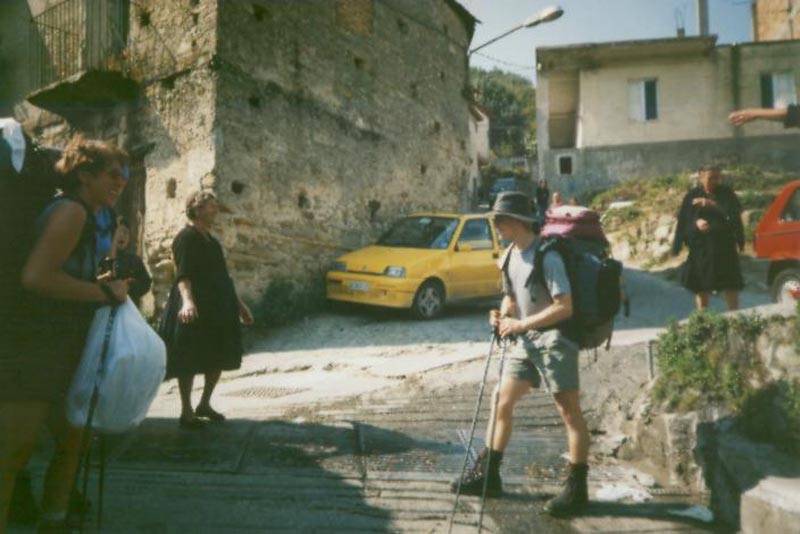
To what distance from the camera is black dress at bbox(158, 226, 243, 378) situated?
498cm

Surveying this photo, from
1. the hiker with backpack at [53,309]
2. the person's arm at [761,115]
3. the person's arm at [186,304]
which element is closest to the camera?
the hiker with backpack at [53,309]

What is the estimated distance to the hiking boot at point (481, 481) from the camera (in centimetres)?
388

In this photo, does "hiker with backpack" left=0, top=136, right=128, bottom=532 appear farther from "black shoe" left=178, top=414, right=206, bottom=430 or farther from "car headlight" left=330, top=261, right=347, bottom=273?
"car headlight" left=330, top=261, right=347, bottom=273

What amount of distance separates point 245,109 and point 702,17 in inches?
993

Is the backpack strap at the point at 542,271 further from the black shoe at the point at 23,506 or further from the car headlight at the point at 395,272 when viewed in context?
the car headlight at the point at 395,272

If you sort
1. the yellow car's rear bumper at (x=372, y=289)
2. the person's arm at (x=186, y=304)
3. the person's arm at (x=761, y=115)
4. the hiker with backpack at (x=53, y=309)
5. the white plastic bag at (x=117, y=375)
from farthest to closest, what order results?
the yellow car's rear bumper at (x=372, y=289) → the person's arm at (x=186, y=304) → the person's arm at (x=761, y=115) → the white plastic bag at (x=117, y=375) → the hiker with backpack at (x=53, y=309)

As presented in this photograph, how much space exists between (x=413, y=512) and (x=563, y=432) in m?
1.85

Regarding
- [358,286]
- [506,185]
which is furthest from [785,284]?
[506,185]

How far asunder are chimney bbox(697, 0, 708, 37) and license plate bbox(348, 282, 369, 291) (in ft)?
81.2

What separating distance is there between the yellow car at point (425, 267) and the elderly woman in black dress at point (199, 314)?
4.90 m

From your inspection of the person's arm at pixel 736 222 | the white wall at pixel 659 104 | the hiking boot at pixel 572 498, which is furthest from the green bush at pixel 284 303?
the white wall at pixel 659 104

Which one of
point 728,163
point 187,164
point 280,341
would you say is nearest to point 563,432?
point 280,341

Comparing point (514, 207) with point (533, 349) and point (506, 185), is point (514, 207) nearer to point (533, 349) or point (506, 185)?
point (533, 349)

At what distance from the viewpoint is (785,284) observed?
8.35 m
